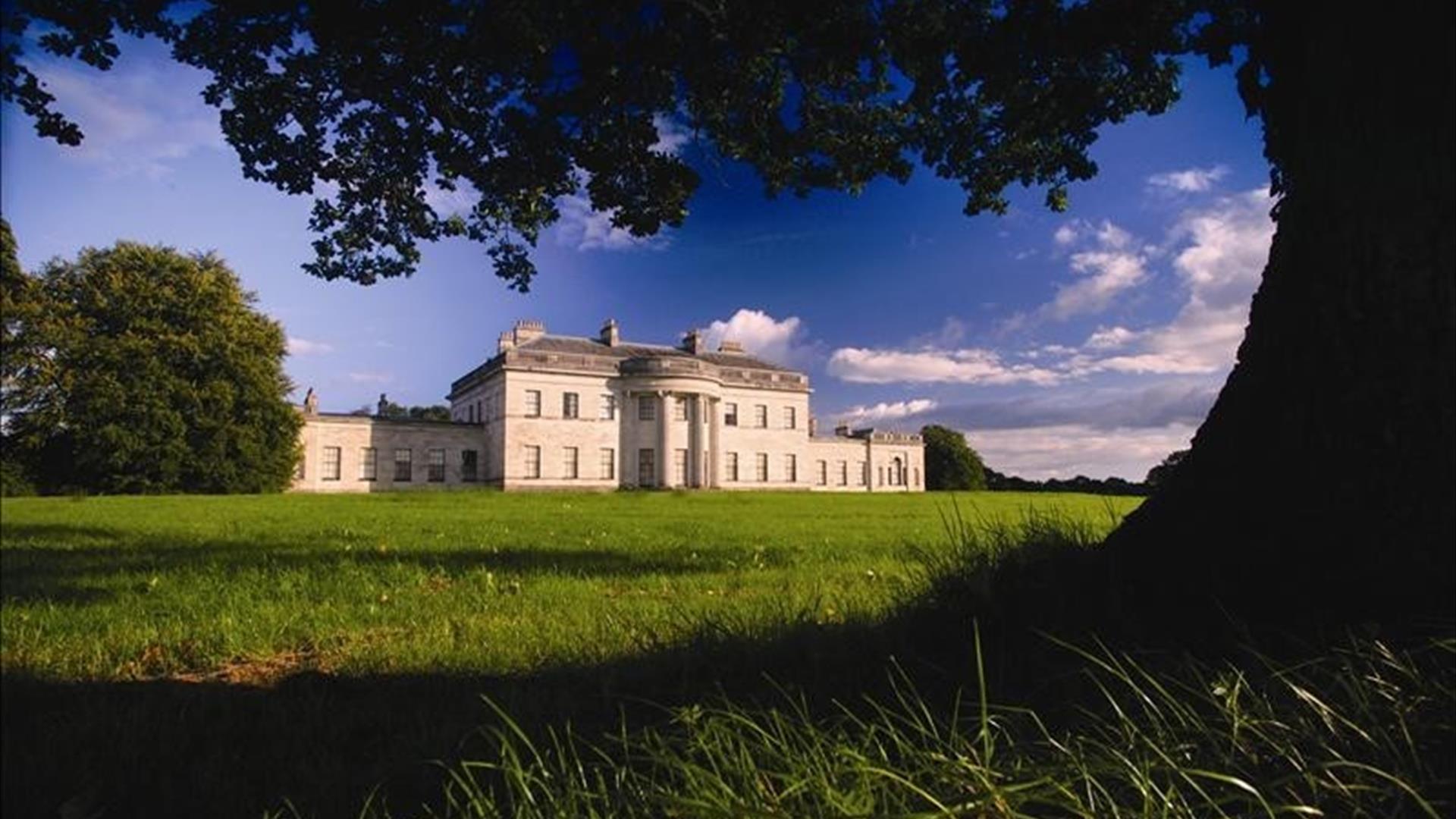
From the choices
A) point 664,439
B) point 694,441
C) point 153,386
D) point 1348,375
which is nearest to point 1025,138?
point 1348,375

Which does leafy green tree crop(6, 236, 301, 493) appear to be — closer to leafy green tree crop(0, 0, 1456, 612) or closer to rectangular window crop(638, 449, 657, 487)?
rectangular window crop(638, 449, 657, 487)

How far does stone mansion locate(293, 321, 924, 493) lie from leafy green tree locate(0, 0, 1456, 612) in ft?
167

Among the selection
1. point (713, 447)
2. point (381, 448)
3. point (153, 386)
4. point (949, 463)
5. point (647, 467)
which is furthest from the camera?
point (949, 463)

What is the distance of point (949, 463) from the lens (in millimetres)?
80375

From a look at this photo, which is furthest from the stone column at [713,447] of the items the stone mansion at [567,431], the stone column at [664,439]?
the stone column at [664,439]

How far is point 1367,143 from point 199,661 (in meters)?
5.18

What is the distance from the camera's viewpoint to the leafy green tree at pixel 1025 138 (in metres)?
2.41

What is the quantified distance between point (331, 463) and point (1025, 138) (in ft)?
184

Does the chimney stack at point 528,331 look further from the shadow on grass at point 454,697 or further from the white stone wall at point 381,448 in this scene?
the shadow on grass at point 454,697

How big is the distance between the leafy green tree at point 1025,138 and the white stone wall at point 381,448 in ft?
172

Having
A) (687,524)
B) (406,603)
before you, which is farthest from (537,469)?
(406,603)

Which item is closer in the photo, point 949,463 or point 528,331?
point 528,331

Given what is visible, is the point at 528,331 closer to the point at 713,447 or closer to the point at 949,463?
the point at 713,447

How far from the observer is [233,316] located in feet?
123
